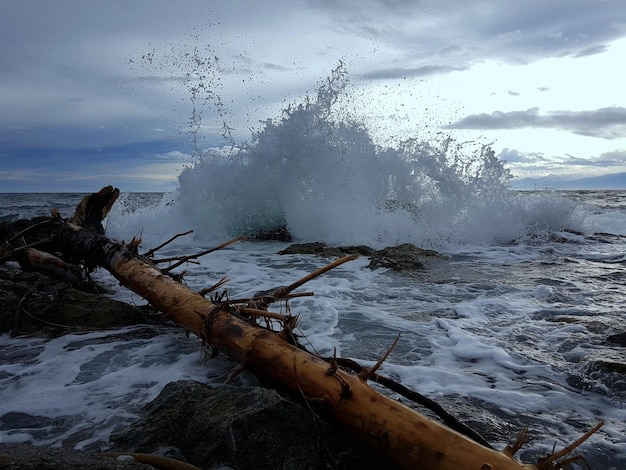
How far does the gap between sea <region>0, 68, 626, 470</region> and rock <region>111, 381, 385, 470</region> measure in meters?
0.32

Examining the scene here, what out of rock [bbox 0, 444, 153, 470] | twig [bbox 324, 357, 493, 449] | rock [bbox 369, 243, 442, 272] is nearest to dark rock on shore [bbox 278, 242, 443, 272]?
rock [bbox 369, 243, 442, 272]

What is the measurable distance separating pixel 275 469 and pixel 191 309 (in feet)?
5.72

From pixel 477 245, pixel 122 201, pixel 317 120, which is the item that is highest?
pixel 317 120

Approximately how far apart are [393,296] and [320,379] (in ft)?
11.9

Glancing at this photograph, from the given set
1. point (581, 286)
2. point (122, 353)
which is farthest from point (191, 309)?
point (581, 286)

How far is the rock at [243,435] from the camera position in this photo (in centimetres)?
205

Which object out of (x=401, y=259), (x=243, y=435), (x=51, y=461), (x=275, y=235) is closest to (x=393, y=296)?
(x=401, y=259)

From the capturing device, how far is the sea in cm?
284

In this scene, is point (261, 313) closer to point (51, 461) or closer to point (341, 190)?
point (51, 461)

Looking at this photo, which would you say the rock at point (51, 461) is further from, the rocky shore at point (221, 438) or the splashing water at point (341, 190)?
the splashing water at point (341, 190)

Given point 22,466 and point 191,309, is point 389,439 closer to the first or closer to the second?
point 22,466

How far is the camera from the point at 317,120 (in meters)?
12.0

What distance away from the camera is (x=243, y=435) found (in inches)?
81.8

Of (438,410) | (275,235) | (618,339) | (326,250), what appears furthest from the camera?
(275,235)
